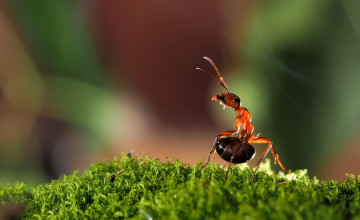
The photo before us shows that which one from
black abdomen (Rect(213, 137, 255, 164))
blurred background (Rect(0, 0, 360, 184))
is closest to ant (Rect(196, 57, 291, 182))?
black abdomen (Rect(213, 137, 255, 164))

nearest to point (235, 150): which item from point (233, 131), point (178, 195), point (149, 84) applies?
point (233, 131)

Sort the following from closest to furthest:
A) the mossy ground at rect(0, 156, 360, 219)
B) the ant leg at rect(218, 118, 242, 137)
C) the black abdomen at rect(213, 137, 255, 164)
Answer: the mossy ground at rect(0, 156, 360, 219) → the black abdomen at rect(213, 137, 255, 164) → the ant leg at rect(218, 118, 242, 137)

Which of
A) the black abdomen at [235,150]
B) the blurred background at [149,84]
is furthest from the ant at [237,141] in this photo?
the blurred background at [149,84]

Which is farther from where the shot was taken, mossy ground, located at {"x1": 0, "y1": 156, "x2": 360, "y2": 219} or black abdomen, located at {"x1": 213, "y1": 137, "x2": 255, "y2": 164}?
black abdomen, located at {"x1": 213, "y1": 137, "x2": 255, "y2": 164}

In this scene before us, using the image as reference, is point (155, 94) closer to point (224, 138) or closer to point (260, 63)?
point (260, 63)

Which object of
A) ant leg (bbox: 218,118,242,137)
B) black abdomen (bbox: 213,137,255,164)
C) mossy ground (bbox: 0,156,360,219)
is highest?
ant leg (bbox: 218,118,242,137)

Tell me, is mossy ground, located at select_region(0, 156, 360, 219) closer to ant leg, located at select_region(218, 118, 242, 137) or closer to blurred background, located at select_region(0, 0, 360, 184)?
ant leg, located at select_region(218, 118, 242, 137)

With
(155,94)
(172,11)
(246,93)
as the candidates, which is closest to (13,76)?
(155,94)
